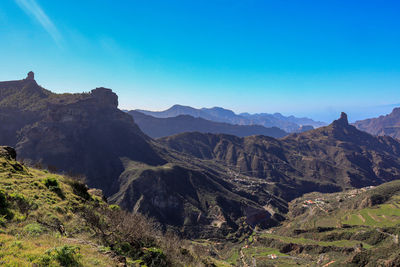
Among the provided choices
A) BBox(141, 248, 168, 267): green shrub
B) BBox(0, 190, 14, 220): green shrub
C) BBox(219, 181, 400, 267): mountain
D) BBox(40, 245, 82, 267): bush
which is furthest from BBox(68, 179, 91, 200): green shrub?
BBox(219, 181, 400, 267): mountain

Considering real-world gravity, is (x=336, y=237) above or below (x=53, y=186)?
below

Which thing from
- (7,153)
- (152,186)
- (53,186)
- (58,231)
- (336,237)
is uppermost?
(7,153)

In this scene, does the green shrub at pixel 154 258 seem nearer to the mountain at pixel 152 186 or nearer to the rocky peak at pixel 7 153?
the rocky peak at pixel 7 153

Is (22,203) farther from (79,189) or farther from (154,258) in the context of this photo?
(79,189)

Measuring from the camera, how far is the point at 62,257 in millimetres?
12641

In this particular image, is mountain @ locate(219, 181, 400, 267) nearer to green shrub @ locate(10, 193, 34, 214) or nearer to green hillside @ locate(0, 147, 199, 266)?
green hillside @ locate(0, 147, 199, 266)

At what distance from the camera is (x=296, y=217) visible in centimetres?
17438

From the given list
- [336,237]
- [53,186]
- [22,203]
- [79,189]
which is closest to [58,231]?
[22,203]

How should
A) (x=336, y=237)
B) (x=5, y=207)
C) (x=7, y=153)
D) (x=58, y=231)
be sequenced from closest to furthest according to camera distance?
1. (x=58, y=231)
2. (x=5, y=207)
3. (x=7, y=153)
4. (x=336, y=237)

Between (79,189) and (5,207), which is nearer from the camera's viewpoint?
(5,207)

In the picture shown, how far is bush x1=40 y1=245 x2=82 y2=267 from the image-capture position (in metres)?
12.1

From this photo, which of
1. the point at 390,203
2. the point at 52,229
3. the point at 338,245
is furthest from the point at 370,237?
the point at 52,229

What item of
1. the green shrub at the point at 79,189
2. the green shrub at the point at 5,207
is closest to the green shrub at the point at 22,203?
the green shrub at the point at 5,207

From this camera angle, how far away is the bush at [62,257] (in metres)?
12.1
